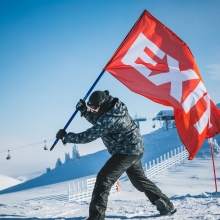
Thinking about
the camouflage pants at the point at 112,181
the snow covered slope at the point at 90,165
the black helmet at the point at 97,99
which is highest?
the black helmet at the point at 97,99

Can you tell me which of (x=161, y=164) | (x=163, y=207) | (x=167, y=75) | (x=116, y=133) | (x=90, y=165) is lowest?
(x=90, y=165)

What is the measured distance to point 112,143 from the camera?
3.34 meters

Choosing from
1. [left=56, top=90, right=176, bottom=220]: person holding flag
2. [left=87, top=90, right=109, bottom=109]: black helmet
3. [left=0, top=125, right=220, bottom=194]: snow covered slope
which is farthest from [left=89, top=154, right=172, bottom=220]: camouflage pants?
[left=0, top=125, right=220, bottom=194]: snow covered slope

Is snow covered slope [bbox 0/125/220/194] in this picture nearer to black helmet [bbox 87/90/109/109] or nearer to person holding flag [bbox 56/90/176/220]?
person holding flag [bbox 56/90/176/220]

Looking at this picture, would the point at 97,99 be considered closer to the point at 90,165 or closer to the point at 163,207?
the point at 163,207

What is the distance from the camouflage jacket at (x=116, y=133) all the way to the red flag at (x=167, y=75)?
134 cm

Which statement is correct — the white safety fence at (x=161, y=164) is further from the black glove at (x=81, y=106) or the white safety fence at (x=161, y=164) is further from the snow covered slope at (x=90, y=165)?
the black glove at (x=81, y=106)

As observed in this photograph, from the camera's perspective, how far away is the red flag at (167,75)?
184 inches

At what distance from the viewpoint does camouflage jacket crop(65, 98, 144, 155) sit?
10.2 ft

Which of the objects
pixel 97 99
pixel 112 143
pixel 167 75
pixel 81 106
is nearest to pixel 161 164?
pixel 167 75

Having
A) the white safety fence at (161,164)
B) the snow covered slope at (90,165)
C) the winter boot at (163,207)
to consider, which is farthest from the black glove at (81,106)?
the snow covered slope at (90,165)

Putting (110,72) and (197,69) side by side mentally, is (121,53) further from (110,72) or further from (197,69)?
(197,69)

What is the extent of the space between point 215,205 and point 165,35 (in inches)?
121

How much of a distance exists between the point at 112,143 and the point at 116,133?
0.50ft
